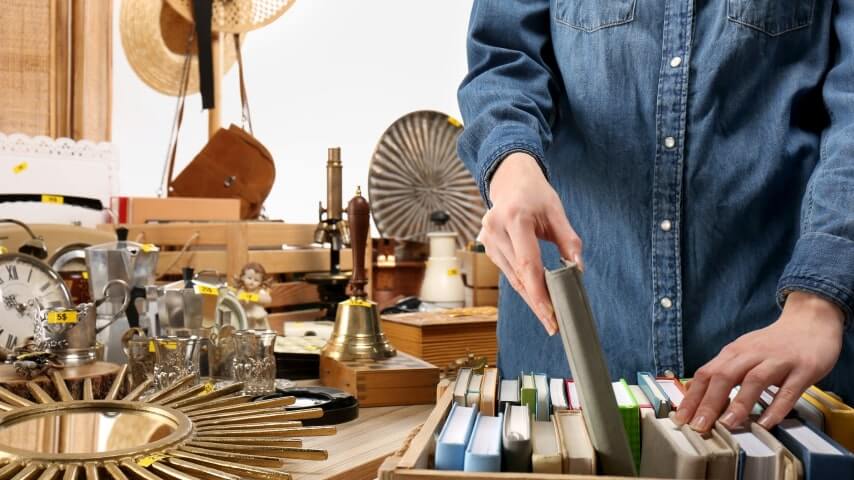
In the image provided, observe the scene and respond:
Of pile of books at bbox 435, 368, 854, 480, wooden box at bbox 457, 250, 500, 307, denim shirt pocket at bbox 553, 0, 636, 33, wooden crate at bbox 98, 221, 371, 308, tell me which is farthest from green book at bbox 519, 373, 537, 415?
wooden box at bbox 457, 250, 500, 307

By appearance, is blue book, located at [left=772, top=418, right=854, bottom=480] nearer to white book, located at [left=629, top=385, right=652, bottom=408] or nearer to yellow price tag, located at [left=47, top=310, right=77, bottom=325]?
white book, located at [left=629, top=385, right=652, bottom=408]

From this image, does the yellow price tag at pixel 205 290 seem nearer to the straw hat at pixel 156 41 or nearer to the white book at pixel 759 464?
the white book at pixel 759 464

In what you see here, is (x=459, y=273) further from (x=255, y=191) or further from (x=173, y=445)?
(x=173, y=445)

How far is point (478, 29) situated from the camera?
1.17 meters

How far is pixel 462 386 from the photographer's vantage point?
0.74 metres

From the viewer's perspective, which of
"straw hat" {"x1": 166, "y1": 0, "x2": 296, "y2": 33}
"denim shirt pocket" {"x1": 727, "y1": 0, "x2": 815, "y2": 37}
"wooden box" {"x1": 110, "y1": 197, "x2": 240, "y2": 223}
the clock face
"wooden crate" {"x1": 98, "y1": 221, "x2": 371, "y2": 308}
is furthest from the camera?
"straw hat" {"x1": 166, "y1": 0, "x2": 296, "y2": 33}

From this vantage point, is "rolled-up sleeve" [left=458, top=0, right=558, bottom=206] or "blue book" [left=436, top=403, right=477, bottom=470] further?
"rolled-up sleeve" [left=458, top=0, right=558, bottom=206]

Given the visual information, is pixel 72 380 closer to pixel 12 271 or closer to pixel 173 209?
pixel 12 271

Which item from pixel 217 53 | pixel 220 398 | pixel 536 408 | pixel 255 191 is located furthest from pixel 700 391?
pixel 217 53

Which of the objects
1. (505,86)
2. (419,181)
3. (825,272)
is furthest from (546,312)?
(419,181)

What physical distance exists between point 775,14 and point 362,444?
787 millimetres

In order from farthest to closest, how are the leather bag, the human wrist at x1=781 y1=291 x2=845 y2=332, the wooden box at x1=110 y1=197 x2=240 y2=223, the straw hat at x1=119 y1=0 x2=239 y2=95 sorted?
the straw hat at x1=119 y1=0 x2=239 y2=95 < the leather bag < the wooden box at x1=110 y1=197 x2=240 y2=223 < the human wrist at x1=781 y1=291 x2=845 y2=332

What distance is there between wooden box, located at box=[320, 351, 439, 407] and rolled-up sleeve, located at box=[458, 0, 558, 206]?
1.15ft

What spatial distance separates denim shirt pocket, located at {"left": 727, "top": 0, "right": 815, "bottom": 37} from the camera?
1067 millimetres
